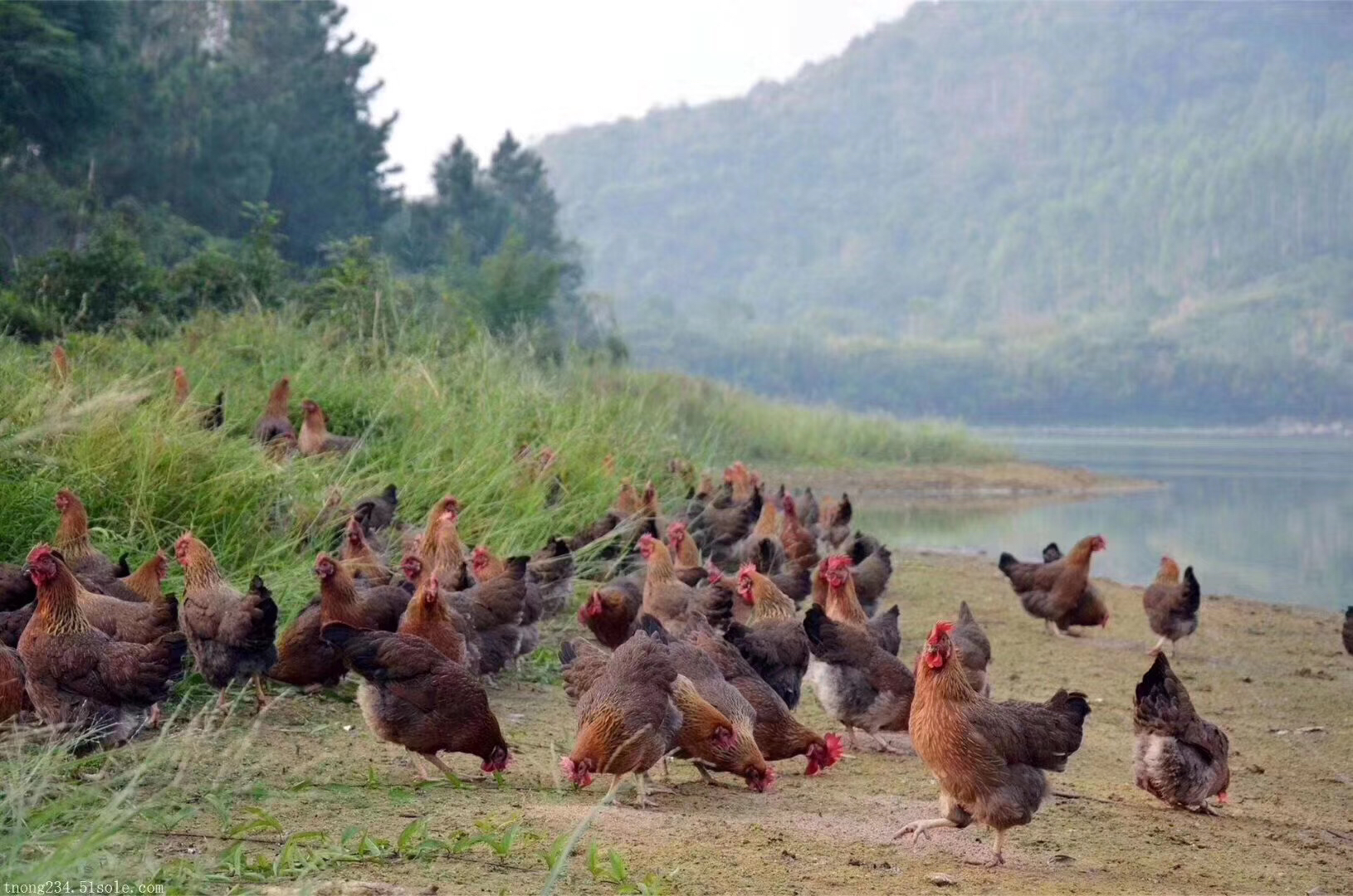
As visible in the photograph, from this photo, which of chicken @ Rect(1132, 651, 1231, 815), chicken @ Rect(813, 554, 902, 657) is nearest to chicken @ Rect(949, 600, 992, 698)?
chicken @ Rect(813, 554, 902, 657)

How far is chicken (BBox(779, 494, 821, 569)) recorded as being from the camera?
12.4 metres

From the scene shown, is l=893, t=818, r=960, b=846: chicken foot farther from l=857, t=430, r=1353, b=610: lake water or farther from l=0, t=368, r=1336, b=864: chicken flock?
l=857, t=430, r=1353, b=610: lake water

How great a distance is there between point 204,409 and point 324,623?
4312 mm

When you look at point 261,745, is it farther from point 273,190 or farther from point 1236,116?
point 1236,116

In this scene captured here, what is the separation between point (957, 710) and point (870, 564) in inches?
221

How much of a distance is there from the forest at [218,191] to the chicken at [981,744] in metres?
9.97

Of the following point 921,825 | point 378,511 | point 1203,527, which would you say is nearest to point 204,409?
point 378,511

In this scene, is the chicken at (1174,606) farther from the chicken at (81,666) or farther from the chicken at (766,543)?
the chicken at (81,666)

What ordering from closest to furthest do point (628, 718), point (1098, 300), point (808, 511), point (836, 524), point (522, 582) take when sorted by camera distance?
point (628, 718)
point (522, 582)
point (836, 524)
point (808, 511)
point (1098, 300)

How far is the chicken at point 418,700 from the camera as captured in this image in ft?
21.1

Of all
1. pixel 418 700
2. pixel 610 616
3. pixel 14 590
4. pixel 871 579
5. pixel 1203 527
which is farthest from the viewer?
pixel 1203 527

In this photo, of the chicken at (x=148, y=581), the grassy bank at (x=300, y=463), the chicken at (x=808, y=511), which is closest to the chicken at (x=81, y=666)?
the grassy bank at (x=300, y=463)

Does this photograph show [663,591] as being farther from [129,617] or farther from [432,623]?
[129,617]

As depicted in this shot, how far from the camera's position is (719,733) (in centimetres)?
668
